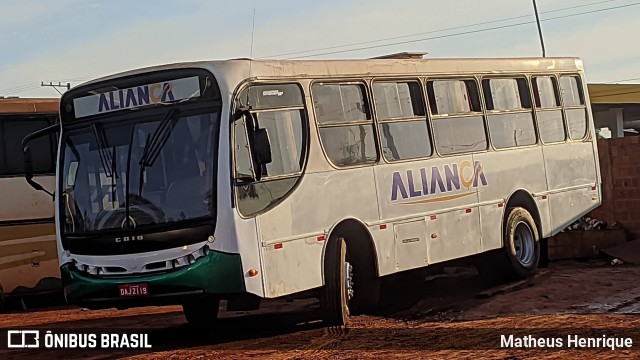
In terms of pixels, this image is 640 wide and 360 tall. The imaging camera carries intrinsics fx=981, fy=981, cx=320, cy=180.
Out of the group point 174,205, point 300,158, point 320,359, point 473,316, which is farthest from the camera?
point 473,316

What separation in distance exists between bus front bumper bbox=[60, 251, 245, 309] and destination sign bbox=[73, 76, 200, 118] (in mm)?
1731

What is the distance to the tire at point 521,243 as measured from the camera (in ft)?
47.0

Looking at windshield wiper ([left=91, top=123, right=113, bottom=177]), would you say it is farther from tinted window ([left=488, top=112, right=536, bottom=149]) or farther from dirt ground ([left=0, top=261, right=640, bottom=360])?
tinted window ([left=488, top=112, right=536, bottom=149])

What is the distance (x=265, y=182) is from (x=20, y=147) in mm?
7569

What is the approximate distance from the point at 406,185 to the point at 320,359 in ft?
12.0

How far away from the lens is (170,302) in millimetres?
10117

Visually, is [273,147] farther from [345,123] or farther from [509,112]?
[509,112]

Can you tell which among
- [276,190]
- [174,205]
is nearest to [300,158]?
[276,190]

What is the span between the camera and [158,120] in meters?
10.3

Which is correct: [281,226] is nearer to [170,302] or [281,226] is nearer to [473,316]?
[170,302]

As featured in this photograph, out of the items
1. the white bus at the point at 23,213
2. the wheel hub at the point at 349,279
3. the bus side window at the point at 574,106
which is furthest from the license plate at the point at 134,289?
the bus side window at the point at 574,106

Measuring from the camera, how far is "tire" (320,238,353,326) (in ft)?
36.3

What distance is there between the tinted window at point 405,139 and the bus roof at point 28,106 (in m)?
6.67

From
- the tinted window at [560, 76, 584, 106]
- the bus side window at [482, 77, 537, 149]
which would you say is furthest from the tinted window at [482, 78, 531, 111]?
the tinted window at [560, 76, 584, 106]
